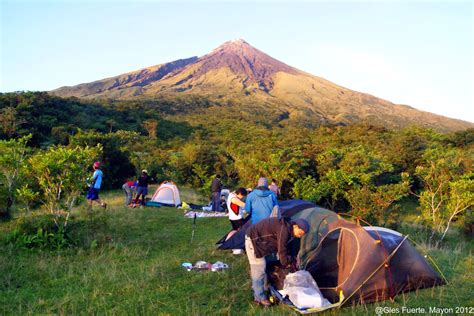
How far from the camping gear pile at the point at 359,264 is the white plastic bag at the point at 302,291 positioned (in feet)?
0.74

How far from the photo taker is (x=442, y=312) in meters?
4.60

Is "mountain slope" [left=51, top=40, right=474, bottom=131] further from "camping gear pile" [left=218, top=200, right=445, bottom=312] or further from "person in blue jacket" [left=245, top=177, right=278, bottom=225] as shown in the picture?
"camping gear pile" [left=218, top=200, right=445, bottom=312]

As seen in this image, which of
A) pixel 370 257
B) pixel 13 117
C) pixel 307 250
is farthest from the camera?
pixel 13 117

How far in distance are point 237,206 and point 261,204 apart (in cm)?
125

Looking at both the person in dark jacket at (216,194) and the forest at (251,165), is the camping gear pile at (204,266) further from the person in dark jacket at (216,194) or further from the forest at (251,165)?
the person in dark jacket at (216,194)

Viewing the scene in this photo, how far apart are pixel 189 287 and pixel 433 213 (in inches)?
381

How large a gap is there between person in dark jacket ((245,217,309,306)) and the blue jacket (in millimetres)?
1493

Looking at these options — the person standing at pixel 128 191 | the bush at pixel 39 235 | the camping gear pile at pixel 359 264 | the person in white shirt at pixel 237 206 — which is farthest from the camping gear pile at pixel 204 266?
the person standing at pixel 128 191

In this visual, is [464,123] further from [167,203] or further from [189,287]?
[189,287]

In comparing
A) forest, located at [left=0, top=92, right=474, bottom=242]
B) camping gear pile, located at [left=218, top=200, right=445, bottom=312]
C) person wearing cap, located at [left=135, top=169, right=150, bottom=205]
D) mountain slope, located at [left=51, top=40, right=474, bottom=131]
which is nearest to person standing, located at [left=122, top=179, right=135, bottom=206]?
person wearing cap, located at [left=135, top=169, right=150, bottom=205]

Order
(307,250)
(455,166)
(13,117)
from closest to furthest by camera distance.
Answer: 1. (307,250)
2. (455,166)
3. (13,117)

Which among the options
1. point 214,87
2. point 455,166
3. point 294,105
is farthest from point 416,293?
point 214,87

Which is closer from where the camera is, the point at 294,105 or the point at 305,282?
the point at 305,282

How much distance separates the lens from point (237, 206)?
759 cm
